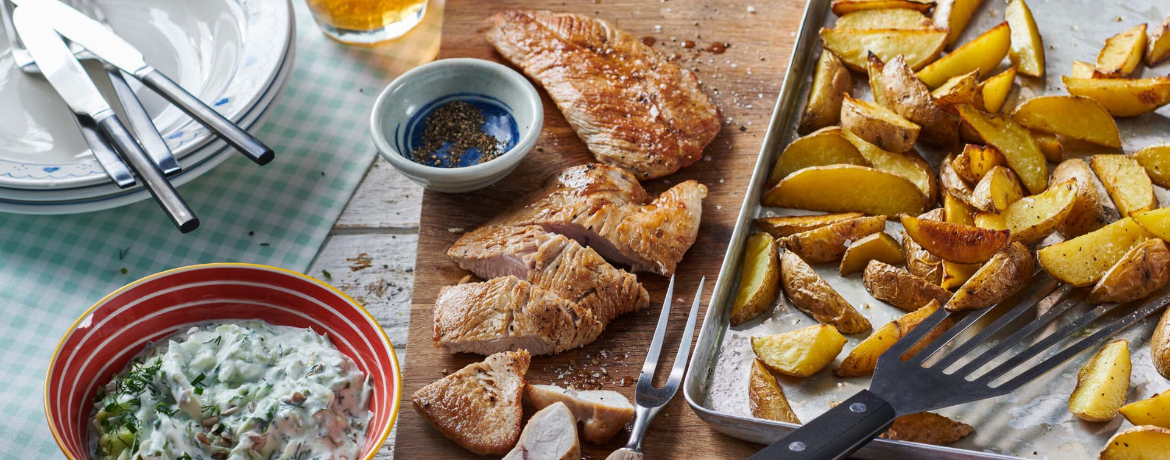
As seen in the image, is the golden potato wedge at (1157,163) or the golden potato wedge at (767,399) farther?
the golden potato wedge at (1157,163)

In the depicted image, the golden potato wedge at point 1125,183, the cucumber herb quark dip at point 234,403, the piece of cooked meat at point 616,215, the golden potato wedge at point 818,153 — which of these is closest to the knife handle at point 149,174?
the cucumber herb quark dip at point 234,403

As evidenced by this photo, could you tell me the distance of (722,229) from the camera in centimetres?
290

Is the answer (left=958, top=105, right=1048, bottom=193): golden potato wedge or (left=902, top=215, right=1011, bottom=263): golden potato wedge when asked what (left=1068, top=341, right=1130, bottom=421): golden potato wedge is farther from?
(left=958, top=105, right=1048, bottom=193): golden potato wedge

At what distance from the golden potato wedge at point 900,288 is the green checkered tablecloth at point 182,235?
1722mm

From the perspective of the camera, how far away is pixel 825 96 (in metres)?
2.97

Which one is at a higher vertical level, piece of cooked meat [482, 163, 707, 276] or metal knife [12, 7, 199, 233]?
metal knife [12, 7, 199, 233]

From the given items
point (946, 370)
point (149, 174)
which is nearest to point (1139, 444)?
point (946, 370)

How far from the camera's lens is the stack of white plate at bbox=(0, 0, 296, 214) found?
2.68 m

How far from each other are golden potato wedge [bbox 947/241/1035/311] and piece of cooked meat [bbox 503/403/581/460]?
108 cm

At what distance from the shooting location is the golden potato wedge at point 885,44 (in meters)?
3.06

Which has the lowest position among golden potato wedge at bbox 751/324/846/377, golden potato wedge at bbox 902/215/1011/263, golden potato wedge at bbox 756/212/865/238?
golden potato wedge at bbox 751/324/846/377

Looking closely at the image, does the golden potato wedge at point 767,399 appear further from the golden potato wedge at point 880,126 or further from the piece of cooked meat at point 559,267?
the golden potato wedge at point 880,126

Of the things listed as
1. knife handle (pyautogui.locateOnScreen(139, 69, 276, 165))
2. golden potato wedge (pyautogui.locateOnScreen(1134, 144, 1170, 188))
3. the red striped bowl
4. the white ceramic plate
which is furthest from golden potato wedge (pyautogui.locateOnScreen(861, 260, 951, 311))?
the white ceramic plate

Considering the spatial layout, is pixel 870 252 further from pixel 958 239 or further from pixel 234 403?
pixel 234 403
